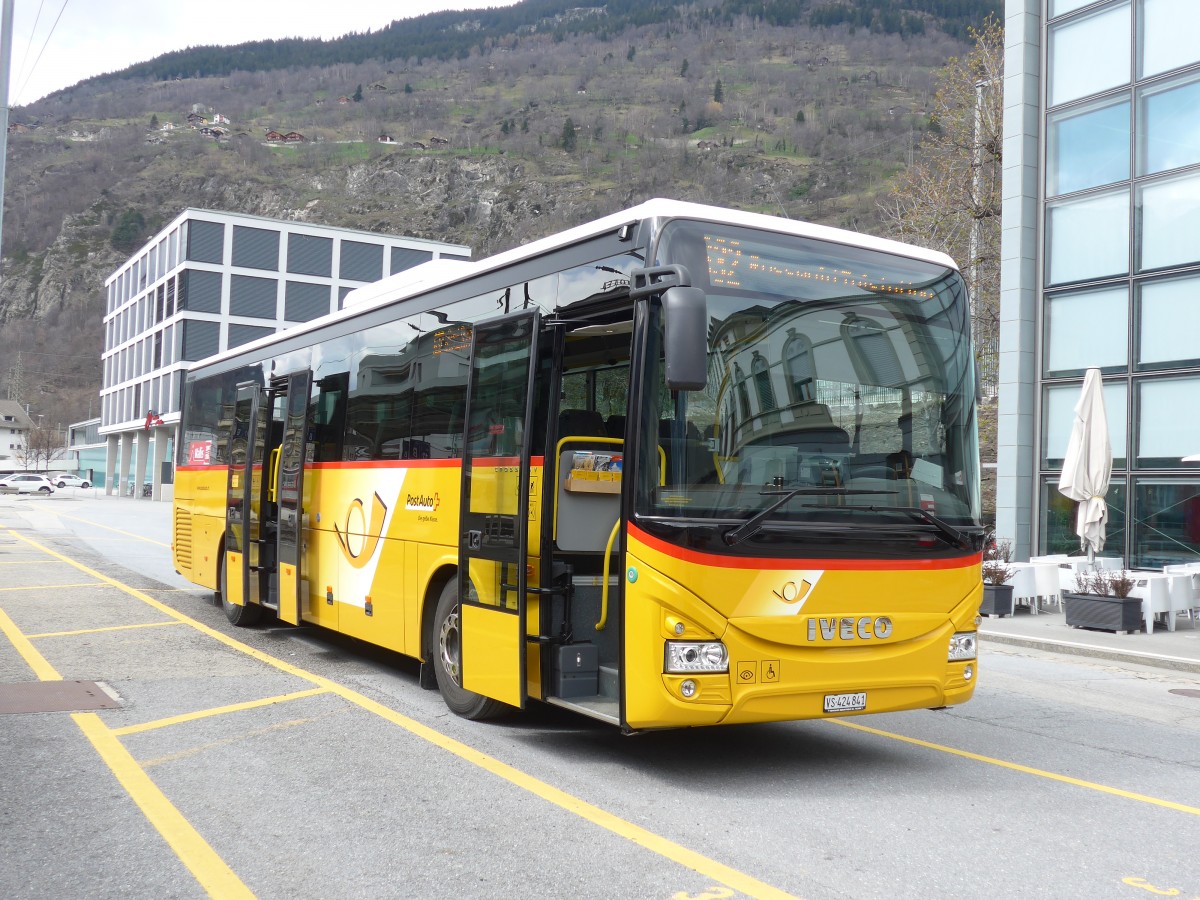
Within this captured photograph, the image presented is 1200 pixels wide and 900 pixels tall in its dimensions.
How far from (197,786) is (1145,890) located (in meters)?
4.50

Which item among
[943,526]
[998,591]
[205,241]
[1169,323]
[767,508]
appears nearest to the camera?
[767,508]

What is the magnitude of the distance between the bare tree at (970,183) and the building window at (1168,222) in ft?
29.5

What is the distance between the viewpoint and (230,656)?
1044cm

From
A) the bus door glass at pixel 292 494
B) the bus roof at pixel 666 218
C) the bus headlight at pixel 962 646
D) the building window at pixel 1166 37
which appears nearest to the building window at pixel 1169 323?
the building window at pixel 1166 37

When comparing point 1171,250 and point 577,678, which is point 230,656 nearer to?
point 577,678

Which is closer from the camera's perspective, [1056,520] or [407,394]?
[407,394]

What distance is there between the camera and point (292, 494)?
10859 mm

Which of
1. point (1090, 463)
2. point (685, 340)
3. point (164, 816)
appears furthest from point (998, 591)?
point (164, 816)

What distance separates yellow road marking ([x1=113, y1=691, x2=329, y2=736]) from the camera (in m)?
7.40

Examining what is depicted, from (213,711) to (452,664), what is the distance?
1661 mm

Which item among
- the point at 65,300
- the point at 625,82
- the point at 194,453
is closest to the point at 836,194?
the point at 625,82

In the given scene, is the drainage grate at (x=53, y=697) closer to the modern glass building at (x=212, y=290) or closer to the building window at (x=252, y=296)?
the modern glass building at (x=212, y=290)

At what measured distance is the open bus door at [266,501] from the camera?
35.6 ft

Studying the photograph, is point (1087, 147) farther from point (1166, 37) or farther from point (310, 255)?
point (310, 255)
